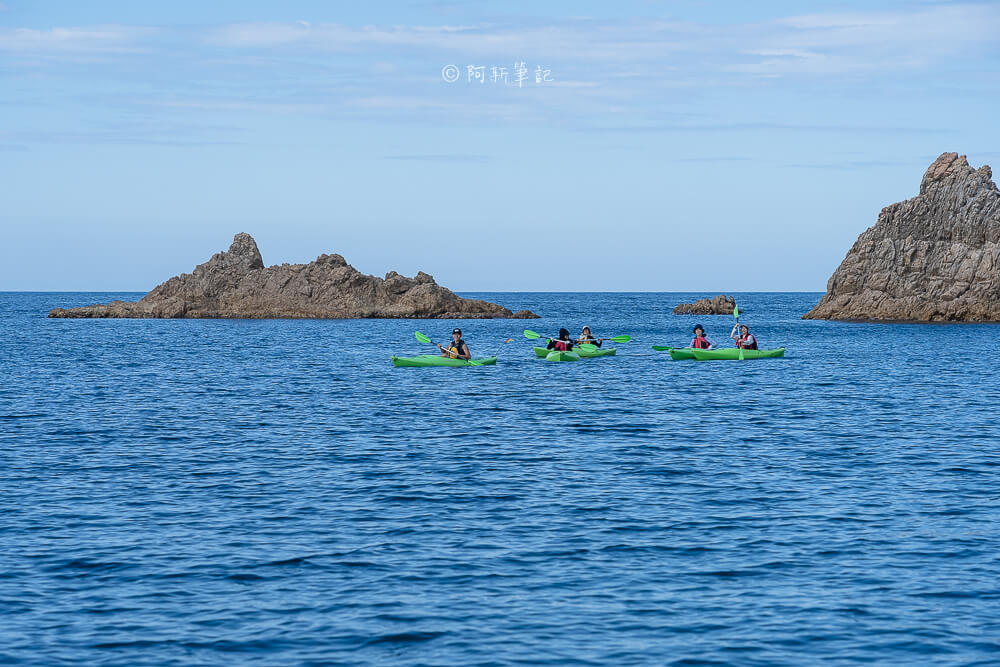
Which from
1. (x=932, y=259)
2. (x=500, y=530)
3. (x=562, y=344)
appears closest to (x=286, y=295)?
(x=932, y=259)

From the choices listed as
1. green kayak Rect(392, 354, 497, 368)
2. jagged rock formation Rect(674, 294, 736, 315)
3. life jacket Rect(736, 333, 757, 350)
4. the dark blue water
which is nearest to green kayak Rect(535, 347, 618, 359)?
green kayak Rect(392, 354, 497, 368)

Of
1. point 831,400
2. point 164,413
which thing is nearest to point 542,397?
point 831,400

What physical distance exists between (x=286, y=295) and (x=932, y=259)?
80.5 meters

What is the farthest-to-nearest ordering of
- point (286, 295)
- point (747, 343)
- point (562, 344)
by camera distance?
point (286, 295)
point (747, 343)
point (562, 344)

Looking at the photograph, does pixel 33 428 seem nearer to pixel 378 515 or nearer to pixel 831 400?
pixel 378 515

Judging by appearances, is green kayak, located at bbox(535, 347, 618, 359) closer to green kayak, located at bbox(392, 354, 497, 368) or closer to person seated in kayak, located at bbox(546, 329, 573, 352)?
person seated in kayak, located at bbox(546, 329, 573, 352)

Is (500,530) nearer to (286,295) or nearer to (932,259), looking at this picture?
(932,259)

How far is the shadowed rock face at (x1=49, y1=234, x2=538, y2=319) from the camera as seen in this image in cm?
13912

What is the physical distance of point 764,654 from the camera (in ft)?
37.2

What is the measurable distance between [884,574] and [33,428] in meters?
24.7

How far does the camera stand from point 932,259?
11906 cm

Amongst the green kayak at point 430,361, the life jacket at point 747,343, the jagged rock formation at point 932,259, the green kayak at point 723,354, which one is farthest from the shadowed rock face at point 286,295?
the green kayak at point 430,361

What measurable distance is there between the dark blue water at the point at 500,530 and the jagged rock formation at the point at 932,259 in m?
81.5

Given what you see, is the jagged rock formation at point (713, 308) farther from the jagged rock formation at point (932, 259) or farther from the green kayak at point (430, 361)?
the green kayak at point (430, 361)
